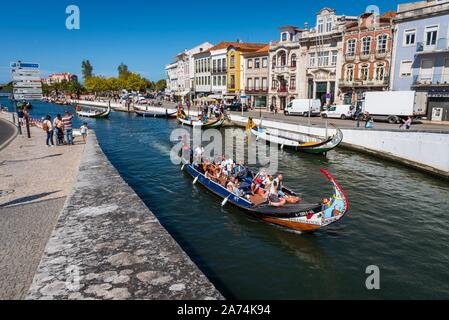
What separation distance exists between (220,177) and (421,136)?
47.4 ft

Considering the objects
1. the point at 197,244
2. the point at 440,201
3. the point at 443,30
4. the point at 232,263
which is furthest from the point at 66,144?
the point at 443,30

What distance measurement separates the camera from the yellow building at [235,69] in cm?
6181

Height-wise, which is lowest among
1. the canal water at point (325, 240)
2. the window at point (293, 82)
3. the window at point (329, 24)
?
Result: the canal water at point (325, 240)

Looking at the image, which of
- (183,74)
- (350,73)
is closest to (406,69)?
(350,73)

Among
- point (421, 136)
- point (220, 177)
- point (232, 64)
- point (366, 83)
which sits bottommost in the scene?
point (220, 177)

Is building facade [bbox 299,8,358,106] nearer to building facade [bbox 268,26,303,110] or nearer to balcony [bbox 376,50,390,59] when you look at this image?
building facade [bbox 268,26,303,110]

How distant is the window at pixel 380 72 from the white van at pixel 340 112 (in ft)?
16.3

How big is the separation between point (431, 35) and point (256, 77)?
28.5 m

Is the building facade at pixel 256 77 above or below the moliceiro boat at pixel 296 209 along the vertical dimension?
above

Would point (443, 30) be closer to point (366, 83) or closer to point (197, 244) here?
point (366, 83)

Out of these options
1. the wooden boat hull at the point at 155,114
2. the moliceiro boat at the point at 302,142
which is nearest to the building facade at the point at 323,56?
the moliceiro boat at the point at 302,142

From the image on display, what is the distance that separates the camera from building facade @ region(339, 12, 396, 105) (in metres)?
38.8

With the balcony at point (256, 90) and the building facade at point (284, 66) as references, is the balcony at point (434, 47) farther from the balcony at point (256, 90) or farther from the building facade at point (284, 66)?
the balcony at point (256, 90)
